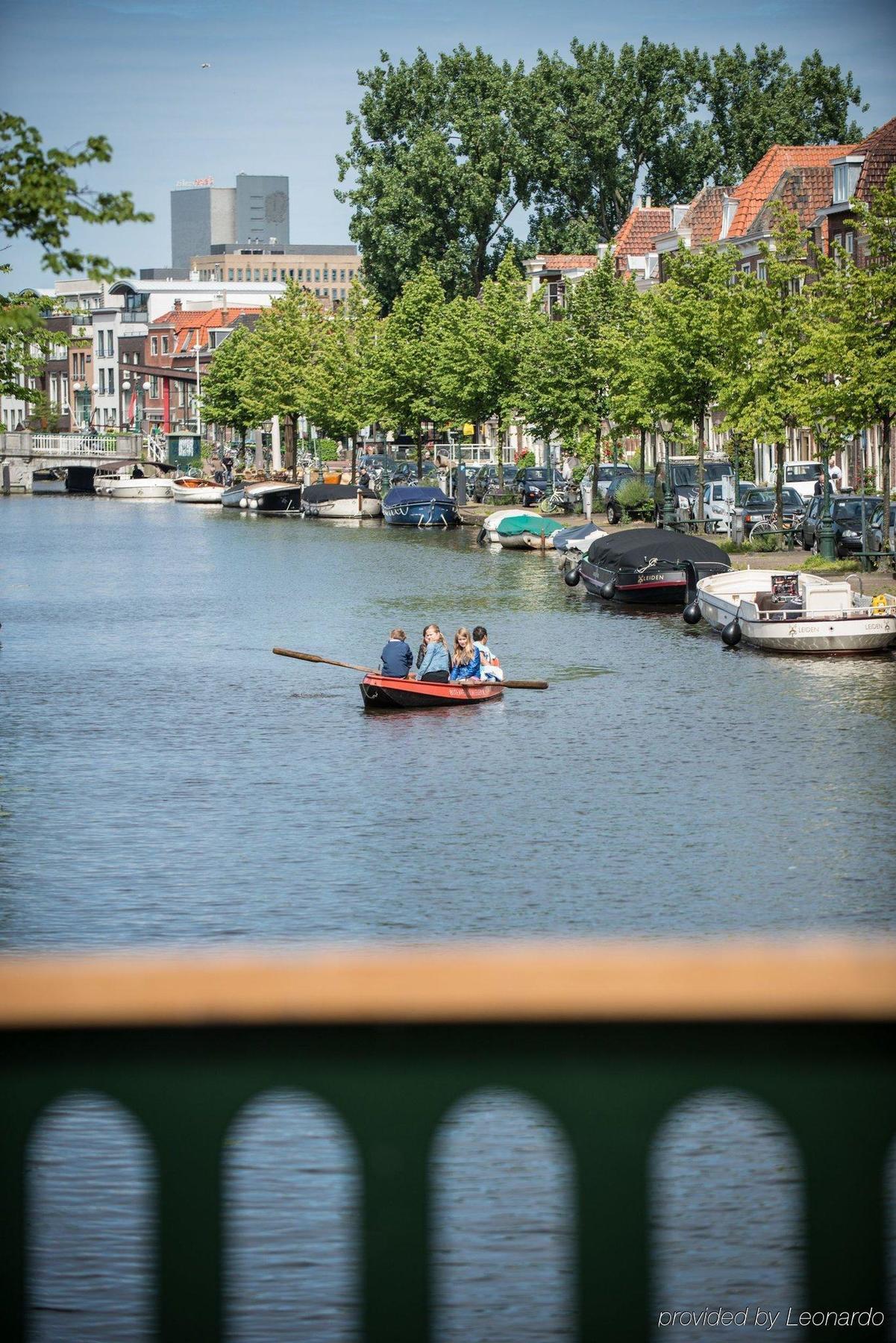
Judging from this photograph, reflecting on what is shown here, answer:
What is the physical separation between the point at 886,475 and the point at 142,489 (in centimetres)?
9246

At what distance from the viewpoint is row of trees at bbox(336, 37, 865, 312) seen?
110312 millimetres

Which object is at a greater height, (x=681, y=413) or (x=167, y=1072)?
(x=681, y=413)

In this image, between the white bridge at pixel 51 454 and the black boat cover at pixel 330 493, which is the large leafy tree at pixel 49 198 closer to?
the black boat cover at pixel 330 493

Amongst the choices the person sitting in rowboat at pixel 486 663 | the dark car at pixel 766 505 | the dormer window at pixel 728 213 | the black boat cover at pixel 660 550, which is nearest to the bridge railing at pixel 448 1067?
the person sitting in rowboat at pixel 486 663

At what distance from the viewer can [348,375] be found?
104688 millimetres

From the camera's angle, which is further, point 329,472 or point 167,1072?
point 329,472

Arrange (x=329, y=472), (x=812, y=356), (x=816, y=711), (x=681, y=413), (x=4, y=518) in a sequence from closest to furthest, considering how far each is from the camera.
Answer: (x=816, y=711) → (x=812, y=356) → (x=681, y=413) → (x=4, y=518) → (x=329, y=472)

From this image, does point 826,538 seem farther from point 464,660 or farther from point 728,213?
A: point 728,213

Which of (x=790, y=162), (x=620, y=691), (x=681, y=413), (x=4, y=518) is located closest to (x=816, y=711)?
(x=620, y=691)

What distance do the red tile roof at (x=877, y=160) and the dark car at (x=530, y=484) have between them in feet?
54.8

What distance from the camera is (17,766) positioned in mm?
26031

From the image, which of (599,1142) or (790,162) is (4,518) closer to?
(790,162)

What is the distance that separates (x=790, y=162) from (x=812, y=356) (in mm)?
46761

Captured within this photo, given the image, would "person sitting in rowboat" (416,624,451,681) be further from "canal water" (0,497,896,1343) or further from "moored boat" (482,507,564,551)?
"moored boat" (482,507,564,551)
